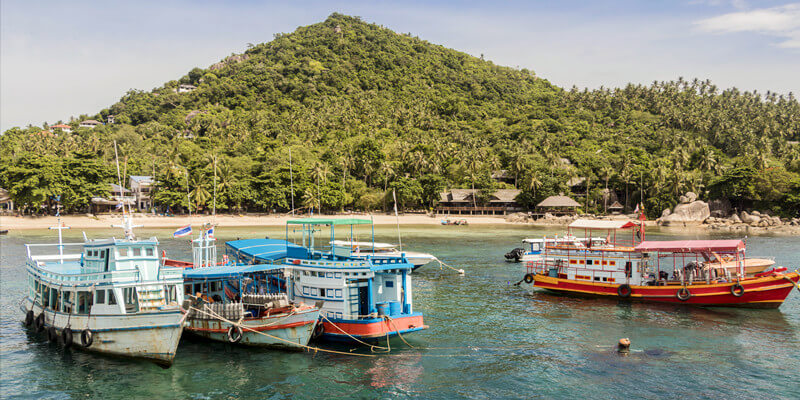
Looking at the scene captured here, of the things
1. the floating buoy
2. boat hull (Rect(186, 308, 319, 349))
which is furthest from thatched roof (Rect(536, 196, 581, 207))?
boat hull (Rect(186, 308, 319, 349))

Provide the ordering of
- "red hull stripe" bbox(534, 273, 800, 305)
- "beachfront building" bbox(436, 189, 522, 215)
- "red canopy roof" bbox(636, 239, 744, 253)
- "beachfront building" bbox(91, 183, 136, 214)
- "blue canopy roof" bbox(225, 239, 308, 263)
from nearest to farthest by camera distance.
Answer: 1. "blue canopy roof" bbox(225, 239, 308, 263)
2. "red hull stripe" bbox(534, 273, 800, 305)
3. "red canopy roof" bbox(636, 239, 744, 253)
4. "beachfront building" bbox(91, 183, 136, 214)
5. "beachfront building" bbox(436, 189, 522, 215)

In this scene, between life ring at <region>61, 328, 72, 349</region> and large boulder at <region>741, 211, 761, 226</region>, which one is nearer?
life ring at <region>61, 328, 72, 349</region>

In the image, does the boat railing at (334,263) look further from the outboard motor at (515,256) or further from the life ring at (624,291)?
the outboard motor at (515,256)

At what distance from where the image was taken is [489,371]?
24.2 metres

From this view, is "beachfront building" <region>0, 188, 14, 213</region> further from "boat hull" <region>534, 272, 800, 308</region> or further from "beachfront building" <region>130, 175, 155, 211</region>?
"boat hull" <region>534, 272, 800, 308</region>

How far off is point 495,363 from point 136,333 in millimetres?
16709

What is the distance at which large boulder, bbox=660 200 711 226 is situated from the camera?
109 meters

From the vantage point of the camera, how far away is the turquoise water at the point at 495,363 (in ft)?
71.1

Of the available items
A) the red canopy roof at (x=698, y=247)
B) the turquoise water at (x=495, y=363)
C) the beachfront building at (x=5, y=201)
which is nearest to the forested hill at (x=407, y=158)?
the beachfront building at (x=5, y=201)

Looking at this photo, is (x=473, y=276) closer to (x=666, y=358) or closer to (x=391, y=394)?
(x=666, y=358)

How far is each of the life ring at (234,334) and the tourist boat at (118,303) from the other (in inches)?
108

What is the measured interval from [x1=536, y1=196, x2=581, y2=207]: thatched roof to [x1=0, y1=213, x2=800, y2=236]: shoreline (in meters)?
4.04

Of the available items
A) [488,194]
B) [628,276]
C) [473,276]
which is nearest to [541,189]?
[488,194]

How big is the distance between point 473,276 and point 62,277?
1304 inches
